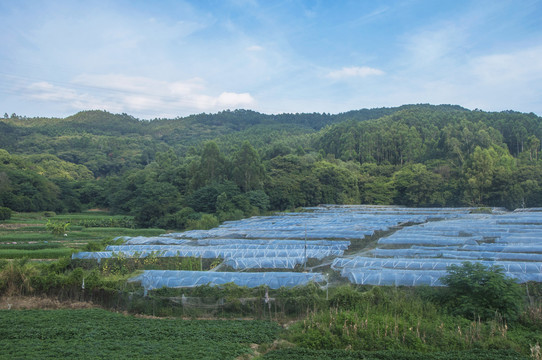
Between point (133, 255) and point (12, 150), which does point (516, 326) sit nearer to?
point (133, 255)

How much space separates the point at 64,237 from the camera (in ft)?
91.4

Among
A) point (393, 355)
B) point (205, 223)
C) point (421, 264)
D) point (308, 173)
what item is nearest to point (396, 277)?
point (421, 264)

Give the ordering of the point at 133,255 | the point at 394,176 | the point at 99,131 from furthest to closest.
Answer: the point at 99,131 → the point at 394,176 → the point at 133,255

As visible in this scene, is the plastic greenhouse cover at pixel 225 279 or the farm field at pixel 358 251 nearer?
the plastic greenhouse cover at pixel 225 279

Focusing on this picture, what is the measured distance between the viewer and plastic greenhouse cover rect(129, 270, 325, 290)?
12.0 m

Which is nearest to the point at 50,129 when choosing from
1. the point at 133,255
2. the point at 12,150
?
the point at 12,150

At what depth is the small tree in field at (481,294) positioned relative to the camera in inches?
372

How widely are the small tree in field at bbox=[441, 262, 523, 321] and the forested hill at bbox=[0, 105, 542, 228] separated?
927 inches

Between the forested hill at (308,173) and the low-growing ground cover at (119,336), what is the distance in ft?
70.2

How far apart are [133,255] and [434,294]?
37.6ft

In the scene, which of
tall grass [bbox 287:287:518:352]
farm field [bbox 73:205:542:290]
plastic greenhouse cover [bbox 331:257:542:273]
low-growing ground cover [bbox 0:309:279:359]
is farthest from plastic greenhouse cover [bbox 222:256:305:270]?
tall grass [bbox 287:287:518:352]

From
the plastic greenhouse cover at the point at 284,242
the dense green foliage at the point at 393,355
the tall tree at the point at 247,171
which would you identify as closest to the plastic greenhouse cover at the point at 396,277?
the dense green foliage at the point at 393,355

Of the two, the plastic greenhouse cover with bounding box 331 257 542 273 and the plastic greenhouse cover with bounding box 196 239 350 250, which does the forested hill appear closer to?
the plastic greenhouse cover with bounding box 196 239 350 250

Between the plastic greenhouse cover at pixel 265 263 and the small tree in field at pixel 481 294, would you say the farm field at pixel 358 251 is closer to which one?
the plastic greenhouse cover at pixel 265 263
